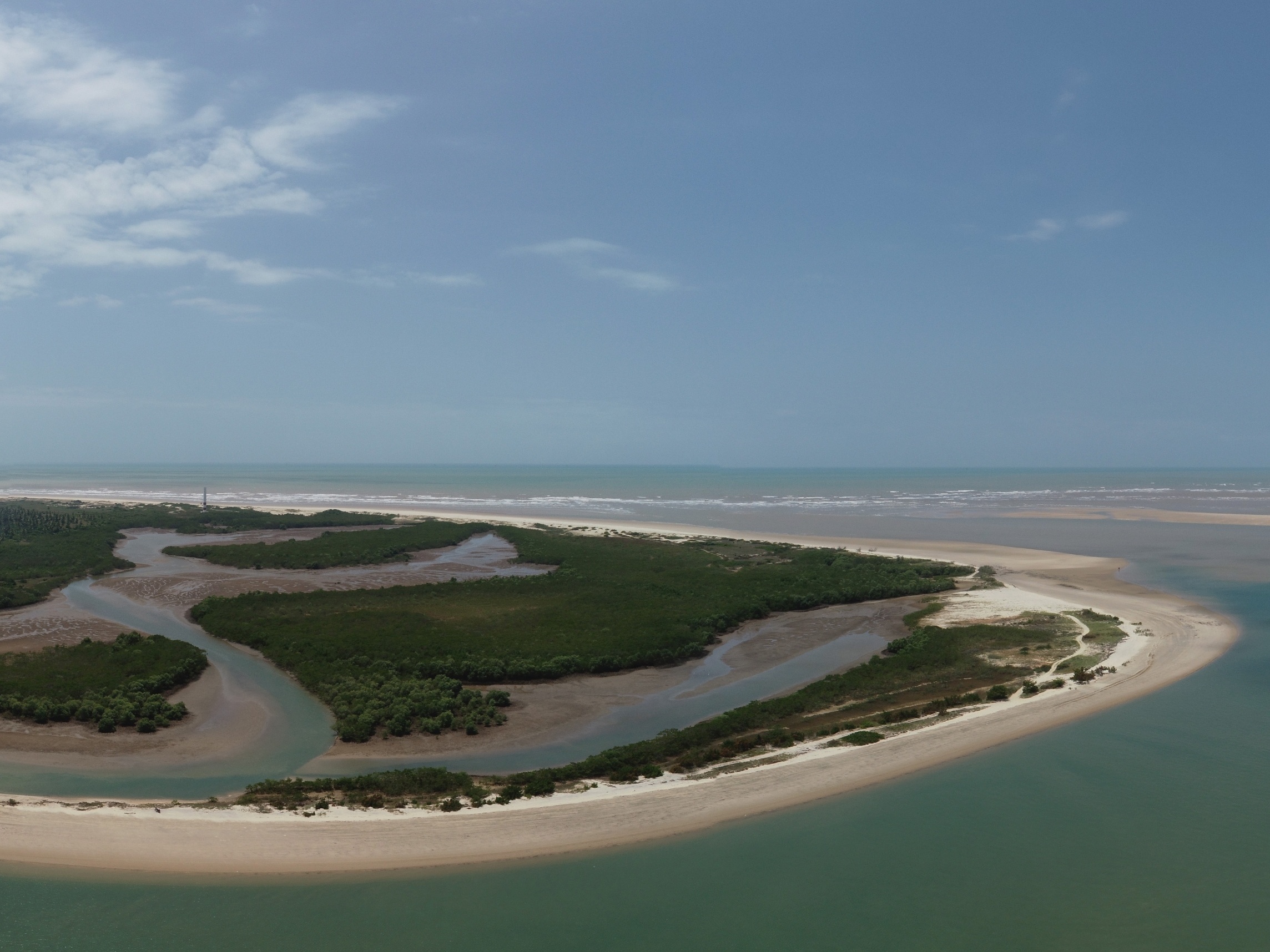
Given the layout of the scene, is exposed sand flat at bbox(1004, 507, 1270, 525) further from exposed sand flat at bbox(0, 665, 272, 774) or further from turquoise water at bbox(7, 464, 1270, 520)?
exposed sand flat at bbox(0, 665, 272, 774)

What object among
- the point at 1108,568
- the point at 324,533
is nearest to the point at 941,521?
the point at 1108,568

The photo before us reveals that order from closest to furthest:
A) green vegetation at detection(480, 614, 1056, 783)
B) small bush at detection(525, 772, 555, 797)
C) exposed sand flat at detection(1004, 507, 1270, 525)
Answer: small bush at detection(525, 772, 555, 797), green vegetation at detection(480, 614, 1056, 783), exposed sand flat at detection(1004, 507, 1270, 525)

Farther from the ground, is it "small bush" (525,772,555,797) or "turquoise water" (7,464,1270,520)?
"turquoise water" (7,464,1270,520)

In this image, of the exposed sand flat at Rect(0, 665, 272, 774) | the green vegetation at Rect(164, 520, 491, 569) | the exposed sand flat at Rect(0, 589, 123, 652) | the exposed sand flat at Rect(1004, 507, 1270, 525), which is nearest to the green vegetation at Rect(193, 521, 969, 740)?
the exposed sand flat at Rect(0, 665, 272, 774)

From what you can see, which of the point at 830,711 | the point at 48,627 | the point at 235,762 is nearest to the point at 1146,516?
the point at 830,711

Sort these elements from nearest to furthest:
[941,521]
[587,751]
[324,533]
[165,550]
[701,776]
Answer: [701,776] < [587,751] < [165,550] < [324,533] < [941,521]

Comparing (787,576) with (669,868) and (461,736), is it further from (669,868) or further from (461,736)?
(669,868)
